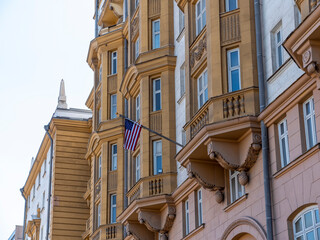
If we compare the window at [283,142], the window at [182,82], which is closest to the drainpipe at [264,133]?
the window at [283,142]

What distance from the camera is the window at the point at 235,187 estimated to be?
2436 cm

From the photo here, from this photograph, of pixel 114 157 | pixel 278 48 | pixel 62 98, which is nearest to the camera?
pixel 278 48

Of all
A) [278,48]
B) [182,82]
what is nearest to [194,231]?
[182,82]

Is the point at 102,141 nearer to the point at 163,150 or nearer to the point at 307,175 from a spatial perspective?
the point at 163,150

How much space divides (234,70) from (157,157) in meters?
8.20

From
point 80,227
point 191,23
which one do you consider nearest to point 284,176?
point 191,23

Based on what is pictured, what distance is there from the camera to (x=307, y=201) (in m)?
19.9

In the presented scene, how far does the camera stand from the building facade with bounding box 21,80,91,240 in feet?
167

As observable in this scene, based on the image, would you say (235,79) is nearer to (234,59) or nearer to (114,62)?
(234,59)

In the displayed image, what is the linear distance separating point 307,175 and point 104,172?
21646 millimetres

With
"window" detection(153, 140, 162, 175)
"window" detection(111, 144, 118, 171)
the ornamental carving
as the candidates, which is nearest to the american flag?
"window" detection(153, 140, 162, 175)

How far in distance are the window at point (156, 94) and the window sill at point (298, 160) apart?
464 inches

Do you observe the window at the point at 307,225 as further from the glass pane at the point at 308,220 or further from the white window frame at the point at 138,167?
the white window frame at the point at 138,167

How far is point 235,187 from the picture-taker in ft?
81.3
